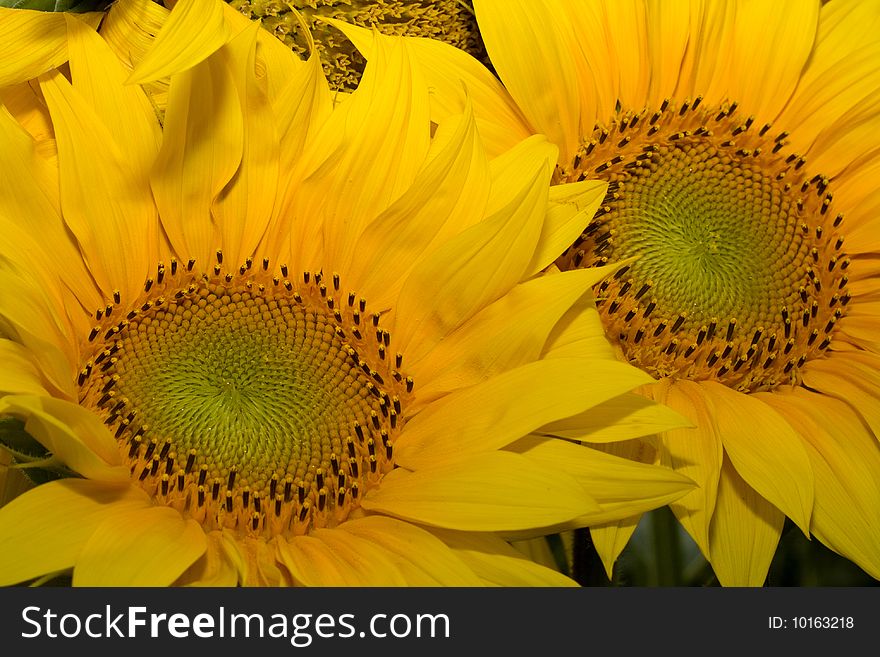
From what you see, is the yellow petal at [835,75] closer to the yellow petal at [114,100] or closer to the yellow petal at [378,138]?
the yellow petal at [378,138]

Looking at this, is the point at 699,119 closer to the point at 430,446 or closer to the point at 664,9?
the point at 664,9

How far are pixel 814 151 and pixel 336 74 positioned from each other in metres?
0.46

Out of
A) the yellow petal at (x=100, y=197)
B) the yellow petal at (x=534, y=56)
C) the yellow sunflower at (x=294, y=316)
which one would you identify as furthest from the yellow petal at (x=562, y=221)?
the yellow petal at (x=100, y=197)

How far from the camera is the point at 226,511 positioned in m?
0.95

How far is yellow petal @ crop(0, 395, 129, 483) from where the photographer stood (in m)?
0.81

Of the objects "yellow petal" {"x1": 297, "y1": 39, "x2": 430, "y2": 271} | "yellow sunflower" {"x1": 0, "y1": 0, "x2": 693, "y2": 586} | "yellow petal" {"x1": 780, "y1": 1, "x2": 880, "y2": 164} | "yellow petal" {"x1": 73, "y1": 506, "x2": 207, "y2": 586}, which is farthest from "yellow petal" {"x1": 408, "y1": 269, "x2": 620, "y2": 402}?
"yellow petal" {"x1": 780, "y1": 1, "x2": 880, "y2": 164}

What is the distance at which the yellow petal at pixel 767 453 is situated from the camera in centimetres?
98

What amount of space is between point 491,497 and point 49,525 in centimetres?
30

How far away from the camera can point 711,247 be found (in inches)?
45.1

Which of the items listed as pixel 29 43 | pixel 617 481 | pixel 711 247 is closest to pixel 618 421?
pixel 617 481

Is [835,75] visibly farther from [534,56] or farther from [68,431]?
[68,431]

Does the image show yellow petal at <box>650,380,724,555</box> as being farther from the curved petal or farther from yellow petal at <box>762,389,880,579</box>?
the curved petal

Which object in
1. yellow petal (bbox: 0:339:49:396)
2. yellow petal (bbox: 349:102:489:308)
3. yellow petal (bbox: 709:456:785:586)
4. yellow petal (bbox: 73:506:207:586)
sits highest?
yellow petal (bbox: 349:102:489:308)

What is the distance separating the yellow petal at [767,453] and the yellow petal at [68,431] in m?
0.48
